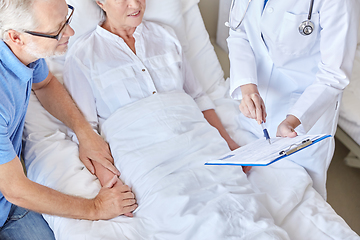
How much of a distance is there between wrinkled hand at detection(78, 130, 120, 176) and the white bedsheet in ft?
0.10

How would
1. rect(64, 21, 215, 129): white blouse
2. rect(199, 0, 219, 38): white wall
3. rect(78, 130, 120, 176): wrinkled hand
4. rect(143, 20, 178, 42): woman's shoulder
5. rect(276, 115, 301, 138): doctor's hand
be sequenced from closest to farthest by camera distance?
1. rect(276, 115, 301, 138): doctor's hand
2. rect(78, 130, 120, 176): wrinkled hand
3. rect(64, 21, 215, 129): white blouse
4. rect(143, 20, 178, 42): woman's shoulder
5. rect(199, 0, 219, 38): white wall

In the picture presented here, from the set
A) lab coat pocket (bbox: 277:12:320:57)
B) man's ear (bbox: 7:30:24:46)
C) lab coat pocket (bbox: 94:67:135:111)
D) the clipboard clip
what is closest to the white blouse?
lab coat pocket (bbox: 94:67:135:111)

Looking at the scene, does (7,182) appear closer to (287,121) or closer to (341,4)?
(287,121)

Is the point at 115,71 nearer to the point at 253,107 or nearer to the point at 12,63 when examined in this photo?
the point at 12,63

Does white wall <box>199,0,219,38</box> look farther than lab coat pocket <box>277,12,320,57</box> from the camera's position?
Yes

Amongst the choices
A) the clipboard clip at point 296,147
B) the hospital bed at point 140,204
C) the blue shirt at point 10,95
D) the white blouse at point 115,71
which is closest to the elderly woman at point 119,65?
the white blouse at point 115,71

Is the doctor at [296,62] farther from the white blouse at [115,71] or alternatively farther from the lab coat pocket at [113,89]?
the lab coat pocket at [113,89]

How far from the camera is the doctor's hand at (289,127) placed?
1161mm

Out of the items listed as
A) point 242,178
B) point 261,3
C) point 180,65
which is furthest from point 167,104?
point 261,3

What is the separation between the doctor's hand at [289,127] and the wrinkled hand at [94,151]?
691 mm

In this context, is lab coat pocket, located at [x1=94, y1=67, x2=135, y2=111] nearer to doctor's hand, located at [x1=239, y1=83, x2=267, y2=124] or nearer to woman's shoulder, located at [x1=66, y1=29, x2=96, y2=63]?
woman's shoulder, located at [x1=66, y1=29, x2=96, y2=63]

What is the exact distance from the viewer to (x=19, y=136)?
1311 millimetres

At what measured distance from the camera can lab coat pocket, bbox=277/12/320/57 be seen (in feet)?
4.04

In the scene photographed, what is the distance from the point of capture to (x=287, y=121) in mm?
1243
